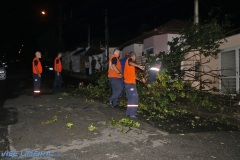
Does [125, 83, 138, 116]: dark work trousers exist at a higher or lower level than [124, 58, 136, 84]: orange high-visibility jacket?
lower

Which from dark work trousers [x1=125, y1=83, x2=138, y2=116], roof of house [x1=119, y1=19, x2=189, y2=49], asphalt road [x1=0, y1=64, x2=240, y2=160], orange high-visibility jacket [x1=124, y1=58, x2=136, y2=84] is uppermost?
roof of house [x1=119, y1=19, x2=189, y2=49]

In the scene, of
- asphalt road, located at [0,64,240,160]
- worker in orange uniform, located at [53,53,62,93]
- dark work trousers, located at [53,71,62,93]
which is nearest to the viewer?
asphalt road, located at [0,64,240,160]

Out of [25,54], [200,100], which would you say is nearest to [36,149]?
[200,100]

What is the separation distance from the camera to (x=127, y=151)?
431 cm

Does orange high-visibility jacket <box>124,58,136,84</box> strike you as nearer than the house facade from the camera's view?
Yes

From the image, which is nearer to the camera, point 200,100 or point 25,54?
point 200,100

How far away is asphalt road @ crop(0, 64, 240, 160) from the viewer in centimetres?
421

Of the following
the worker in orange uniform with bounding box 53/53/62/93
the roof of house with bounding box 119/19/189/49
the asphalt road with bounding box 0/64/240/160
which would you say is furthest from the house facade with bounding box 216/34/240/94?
the worker in orange uniform with bounding box 53/53/62/93

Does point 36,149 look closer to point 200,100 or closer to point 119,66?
point 119,66

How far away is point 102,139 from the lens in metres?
4.88

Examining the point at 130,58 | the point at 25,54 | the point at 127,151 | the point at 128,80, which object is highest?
the point at 25,54

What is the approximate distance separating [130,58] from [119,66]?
123 centimetres

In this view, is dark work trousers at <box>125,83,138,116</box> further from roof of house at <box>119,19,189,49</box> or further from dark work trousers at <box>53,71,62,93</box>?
roof of house at <box>119,19,189,49</box>

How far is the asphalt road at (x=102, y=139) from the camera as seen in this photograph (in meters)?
4.21
